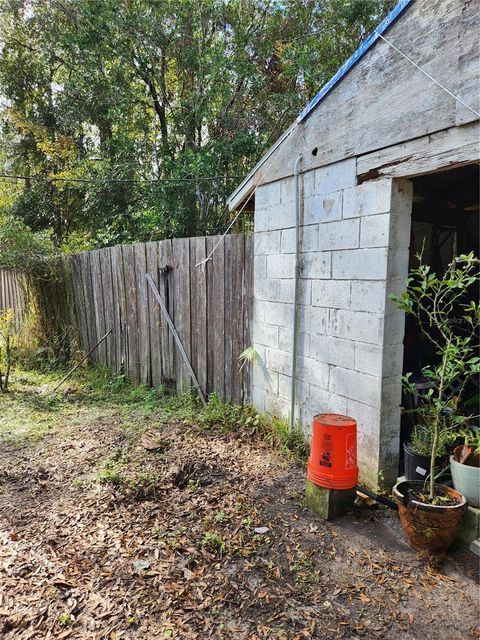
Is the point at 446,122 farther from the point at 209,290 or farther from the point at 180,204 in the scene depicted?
the point at 180,204

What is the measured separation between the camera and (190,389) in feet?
16.2

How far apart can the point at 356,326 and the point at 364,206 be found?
88cm

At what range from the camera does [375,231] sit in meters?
2.83

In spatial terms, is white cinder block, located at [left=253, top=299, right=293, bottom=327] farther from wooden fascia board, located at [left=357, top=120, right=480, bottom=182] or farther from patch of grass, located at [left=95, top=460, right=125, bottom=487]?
patch of grass, located at [left=95, top=460, right=125, bottom=487]

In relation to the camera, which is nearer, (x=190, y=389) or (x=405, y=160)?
(x=405, y=160)

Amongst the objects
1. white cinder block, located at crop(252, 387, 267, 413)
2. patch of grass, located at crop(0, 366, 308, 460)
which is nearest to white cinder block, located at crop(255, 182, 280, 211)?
white cinder block, located at crop(252, 387, 267, 413)

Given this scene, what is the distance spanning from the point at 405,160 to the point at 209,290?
99.9 inches

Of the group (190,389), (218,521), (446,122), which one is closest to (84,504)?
(218,521)

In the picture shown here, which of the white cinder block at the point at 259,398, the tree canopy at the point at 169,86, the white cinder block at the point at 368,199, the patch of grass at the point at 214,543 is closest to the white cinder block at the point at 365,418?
the white cinder block at the point at 259,398

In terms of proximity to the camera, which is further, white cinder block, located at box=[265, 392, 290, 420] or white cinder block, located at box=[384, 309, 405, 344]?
white cinder block, located at box=[265, 392, 290, 420]

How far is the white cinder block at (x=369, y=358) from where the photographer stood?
9.25 feet

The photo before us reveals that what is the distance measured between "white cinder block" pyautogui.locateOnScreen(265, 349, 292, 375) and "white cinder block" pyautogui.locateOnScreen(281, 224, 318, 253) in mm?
967

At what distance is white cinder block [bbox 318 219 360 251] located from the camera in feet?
9.86

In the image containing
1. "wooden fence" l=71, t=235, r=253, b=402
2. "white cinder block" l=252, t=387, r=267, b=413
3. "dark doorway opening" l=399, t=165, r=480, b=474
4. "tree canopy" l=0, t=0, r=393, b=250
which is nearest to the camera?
"dark doorway opening" l=399, t=165, r=480, b=474
